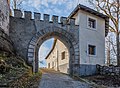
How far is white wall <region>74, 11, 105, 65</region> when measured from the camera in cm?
1625

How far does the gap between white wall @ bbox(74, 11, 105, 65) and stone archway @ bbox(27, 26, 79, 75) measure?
23.2 inches

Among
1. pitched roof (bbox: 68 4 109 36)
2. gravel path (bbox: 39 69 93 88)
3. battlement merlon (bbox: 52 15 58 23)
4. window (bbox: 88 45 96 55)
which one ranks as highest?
pitched roof (bbox: 68 4 109 36)

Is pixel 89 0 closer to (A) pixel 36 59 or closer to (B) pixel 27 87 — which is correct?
(A) pixel 36 59

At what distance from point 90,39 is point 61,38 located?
8.99ft

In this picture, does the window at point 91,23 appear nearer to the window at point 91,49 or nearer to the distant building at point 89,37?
the distant building at point 89,37

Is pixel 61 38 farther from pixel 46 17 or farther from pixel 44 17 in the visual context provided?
pixel 44 17

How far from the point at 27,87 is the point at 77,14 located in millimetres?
11345

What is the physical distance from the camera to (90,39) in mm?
16938

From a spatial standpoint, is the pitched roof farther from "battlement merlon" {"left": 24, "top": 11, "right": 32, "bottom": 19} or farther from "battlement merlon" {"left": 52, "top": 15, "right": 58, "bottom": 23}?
"battlement merlon" {"left": 24, "top": 11, "right": 32, "bottom": 19}

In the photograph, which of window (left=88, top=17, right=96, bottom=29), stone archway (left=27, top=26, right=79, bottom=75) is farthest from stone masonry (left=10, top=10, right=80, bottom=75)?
window (left=88, top=17, right=96, bottom=29)

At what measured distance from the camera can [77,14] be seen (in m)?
17.0

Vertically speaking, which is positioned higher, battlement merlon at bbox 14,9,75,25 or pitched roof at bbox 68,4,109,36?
pitched roof at bbox 68,4,109,36

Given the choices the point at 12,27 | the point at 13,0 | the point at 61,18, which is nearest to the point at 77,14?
the point at 61,18

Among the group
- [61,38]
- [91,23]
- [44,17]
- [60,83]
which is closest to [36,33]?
[44,17]
